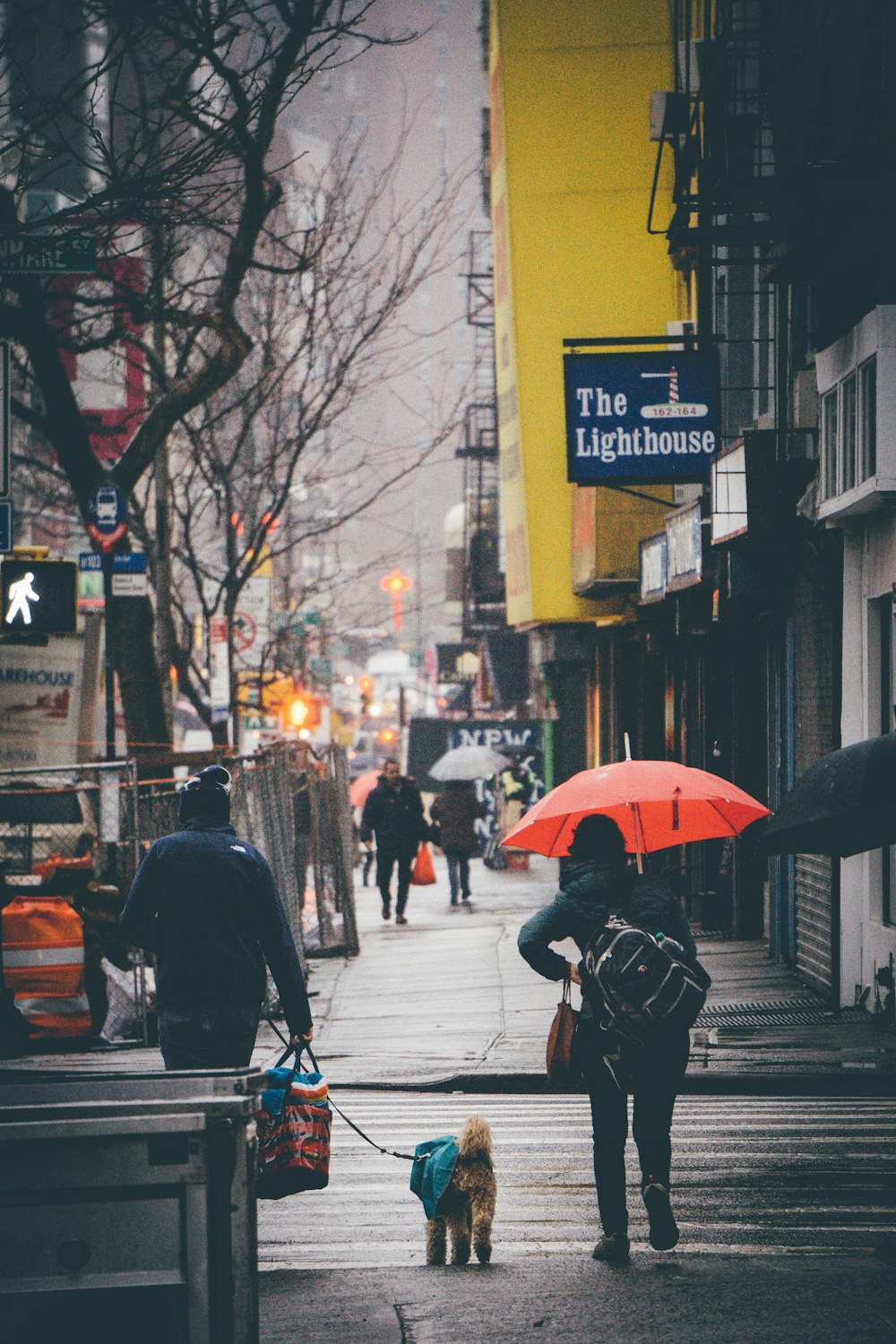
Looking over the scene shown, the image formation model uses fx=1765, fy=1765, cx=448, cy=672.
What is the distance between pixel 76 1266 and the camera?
4.30 m

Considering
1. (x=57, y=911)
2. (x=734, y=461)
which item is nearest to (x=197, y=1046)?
(x=57, y=911)

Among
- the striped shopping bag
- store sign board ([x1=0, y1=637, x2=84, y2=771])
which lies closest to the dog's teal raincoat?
the striped shopping bag

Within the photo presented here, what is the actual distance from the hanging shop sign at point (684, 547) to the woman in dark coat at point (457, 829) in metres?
6.31

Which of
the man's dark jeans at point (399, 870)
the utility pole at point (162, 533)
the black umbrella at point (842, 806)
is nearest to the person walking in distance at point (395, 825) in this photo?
the man's dark jeans at point (399, 870)

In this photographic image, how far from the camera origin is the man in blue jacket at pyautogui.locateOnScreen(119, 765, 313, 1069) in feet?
20.8

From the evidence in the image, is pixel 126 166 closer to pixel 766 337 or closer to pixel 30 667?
pixel 766 337

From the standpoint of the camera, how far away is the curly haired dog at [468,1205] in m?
6.31

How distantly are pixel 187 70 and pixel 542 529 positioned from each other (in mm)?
12028

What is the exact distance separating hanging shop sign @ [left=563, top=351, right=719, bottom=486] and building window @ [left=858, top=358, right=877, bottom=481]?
3400 millimetres

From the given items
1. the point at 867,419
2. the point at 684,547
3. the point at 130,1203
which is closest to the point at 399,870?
the point at 684,547

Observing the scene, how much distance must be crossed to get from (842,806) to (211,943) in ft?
7.62

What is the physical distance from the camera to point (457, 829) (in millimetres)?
23844

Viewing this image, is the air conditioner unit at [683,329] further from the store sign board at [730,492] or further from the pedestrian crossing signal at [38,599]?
the pedestrian crossing signal at [38,599]

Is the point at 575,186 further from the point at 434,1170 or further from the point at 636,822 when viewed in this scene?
the point at 434,1170
